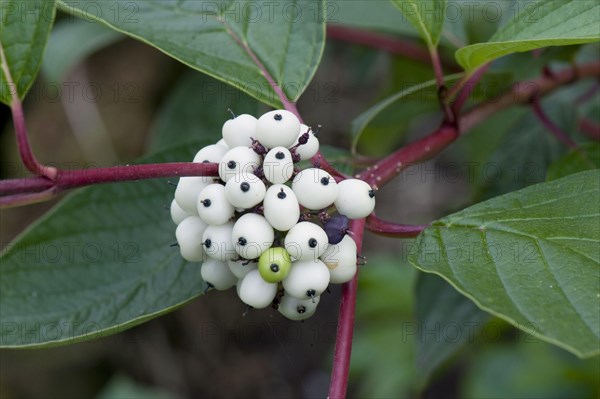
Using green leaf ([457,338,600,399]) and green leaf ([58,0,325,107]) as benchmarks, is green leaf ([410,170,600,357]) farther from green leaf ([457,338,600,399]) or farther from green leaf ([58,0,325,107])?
green leaf ([457,338,600,399])

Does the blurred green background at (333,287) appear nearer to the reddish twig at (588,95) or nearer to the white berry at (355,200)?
the reddish twig at (588,95)

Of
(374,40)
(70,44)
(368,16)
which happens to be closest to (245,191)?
(368,16)

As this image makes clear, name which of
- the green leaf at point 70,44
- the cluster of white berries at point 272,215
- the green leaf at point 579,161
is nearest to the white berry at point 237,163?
the cluster of white berries at point 272,215

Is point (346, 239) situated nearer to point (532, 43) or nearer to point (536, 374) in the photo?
point (532, 43)

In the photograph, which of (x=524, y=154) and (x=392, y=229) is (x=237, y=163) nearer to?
(x=392, y=229)

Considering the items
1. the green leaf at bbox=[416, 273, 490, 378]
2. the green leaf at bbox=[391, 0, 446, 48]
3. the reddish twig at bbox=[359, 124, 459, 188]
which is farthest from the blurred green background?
the green leaf at bbox=[391, 0, 446, 48]

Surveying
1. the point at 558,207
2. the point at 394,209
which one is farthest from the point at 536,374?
the point at 394,209
